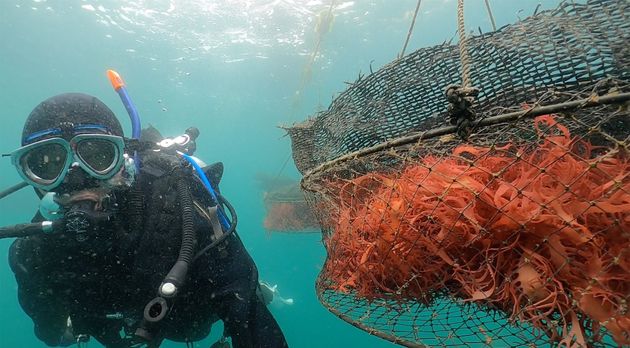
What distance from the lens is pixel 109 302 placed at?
3.42 m

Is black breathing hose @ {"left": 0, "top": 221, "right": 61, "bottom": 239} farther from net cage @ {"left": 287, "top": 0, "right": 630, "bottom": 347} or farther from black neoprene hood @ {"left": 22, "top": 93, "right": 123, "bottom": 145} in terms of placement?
net cage @ {"left": 287, "top": 0, "right": 630, "bottom": 347}

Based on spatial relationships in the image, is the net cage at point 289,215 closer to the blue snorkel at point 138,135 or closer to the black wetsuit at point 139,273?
the blue snorkel at point 138,135

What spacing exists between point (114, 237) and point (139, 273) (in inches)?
16.6

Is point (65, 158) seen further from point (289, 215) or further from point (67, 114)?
point (289, 215)

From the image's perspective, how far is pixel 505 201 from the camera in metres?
1.45

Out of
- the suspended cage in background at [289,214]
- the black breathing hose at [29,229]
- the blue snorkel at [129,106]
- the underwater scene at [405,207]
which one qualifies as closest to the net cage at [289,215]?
the suspended cage in background at [289,214]

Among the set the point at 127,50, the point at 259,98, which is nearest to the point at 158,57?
the point at 127,50

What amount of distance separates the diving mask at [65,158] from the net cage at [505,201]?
2002 millimetres

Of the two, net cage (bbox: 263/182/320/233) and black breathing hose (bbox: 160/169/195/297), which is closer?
black breathing hose (bbox: 160/169/195/297)

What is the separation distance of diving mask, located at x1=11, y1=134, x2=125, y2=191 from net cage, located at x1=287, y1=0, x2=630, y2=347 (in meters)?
2.00

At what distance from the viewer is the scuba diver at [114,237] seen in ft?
9.40

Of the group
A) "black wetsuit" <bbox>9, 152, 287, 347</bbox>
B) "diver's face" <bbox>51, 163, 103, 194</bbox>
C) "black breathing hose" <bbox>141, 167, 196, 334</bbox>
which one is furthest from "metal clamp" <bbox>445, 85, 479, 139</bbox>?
"diver's face" <bbox>51, 163, 103, 194</bbox>

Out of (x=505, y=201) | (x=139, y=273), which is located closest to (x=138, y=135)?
(x=139, y=273)

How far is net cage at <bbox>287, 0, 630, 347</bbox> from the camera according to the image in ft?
4.18
